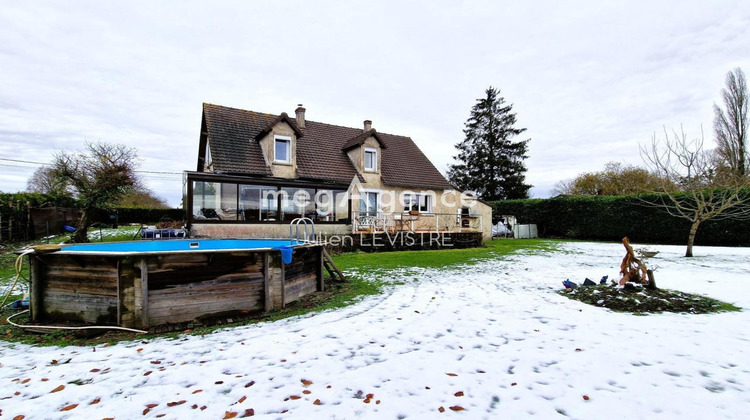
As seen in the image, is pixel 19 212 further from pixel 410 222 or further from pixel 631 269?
pixel 631 269

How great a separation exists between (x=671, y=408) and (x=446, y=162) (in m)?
39.4

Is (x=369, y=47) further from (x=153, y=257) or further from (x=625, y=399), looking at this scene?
(x=625, y=399)

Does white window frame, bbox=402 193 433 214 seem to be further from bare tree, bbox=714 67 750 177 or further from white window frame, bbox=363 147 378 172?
bare tree, bbox=714 67 750 177

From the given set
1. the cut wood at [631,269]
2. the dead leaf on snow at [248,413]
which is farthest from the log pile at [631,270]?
the dead leaf on snow at [248,413]

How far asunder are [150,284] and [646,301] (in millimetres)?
8238

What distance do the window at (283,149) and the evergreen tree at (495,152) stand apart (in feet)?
82.7

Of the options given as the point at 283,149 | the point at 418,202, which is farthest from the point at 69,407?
the point at 418,202

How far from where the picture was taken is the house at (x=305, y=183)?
14.8 m

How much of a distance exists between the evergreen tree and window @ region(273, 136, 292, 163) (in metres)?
25.2

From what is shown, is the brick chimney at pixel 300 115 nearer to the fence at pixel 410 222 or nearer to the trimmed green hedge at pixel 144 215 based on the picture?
the fence at pixel 410 222

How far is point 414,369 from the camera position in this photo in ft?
11.4

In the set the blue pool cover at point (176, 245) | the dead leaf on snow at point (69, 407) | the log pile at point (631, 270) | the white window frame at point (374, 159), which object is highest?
the white window frame at point (374, 159)

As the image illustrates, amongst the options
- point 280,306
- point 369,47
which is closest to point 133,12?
point 369,47

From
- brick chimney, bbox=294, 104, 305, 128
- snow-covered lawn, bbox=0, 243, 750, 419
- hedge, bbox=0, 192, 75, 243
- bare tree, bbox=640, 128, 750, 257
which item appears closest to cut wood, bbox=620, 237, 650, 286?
snow-covered lawn, bbox=0, 243, 750, 419
